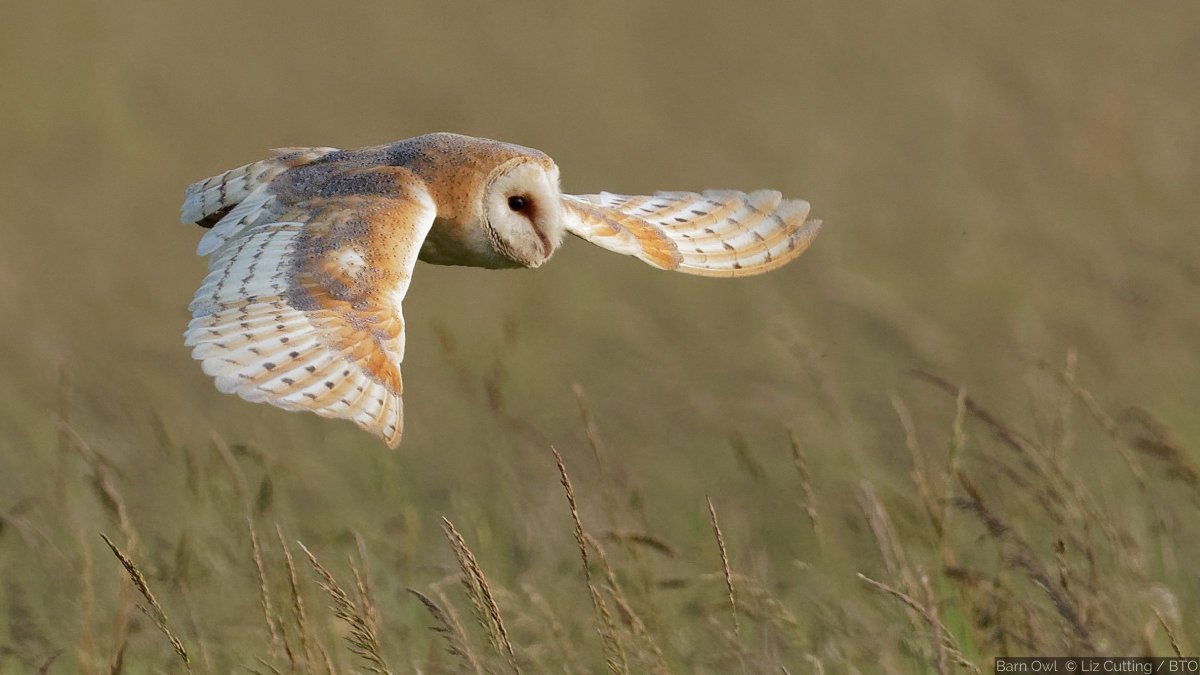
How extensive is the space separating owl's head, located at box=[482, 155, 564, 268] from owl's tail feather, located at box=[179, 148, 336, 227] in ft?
1.98

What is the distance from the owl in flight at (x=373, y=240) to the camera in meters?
3.96

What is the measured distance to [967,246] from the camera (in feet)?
27.0

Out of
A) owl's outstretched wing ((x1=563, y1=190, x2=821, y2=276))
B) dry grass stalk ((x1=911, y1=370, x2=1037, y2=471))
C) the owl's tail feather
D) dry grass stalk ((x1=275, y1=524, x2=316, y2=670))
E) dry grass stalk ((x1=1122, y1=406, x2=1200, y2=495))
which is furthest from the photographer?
owl's outstretched wing ((x1=563, y1=190, x2=821, y2=276))

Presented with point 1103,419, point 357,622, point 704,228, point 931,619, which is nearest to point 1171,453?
point 1103,419

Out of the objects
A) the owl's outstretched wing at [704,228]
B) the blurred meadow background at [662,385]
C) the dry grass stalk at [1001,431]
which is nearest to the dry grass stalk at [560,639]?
the blurred meadow background at [662,385]

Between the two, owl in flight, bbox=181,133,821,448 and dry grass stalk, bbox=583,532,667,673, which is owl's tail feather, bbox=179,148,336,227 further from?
dry grass stalk, bbox=583,532,667,673

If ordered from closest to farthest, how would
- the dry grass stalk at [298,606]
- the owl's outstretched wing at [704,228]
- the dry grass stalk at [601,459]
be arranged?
the dry grass stalk at [298,606], the dry grass stalk at [601,459], the owl's outstretched wing at [704,228]

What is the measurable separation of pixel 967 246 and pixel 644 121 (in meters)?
3.64

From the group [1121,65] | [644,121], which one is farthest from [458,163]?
[1121,65]

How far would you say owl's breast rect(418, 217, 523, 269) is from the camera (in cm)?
492

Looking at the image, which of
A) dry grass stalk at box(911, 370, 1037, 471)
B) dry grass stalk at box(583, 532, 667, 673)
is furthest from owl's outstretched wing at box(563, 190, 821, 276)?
dry grass stalk at box(583, 532, 667, 673)

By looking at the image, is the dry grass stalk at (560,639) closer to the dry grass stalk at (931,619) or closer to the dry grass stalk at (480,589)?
the dry grass stalk at (480,589)

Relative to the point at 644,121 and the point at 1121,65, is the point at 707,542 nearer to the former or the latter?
the point at 644,121

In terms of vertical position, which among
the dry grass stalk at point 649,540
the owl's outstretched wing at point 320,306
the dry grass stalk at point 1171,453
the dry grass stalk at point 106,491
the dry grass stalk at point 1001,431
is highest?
the owl's outstretched wing at point 320,306
